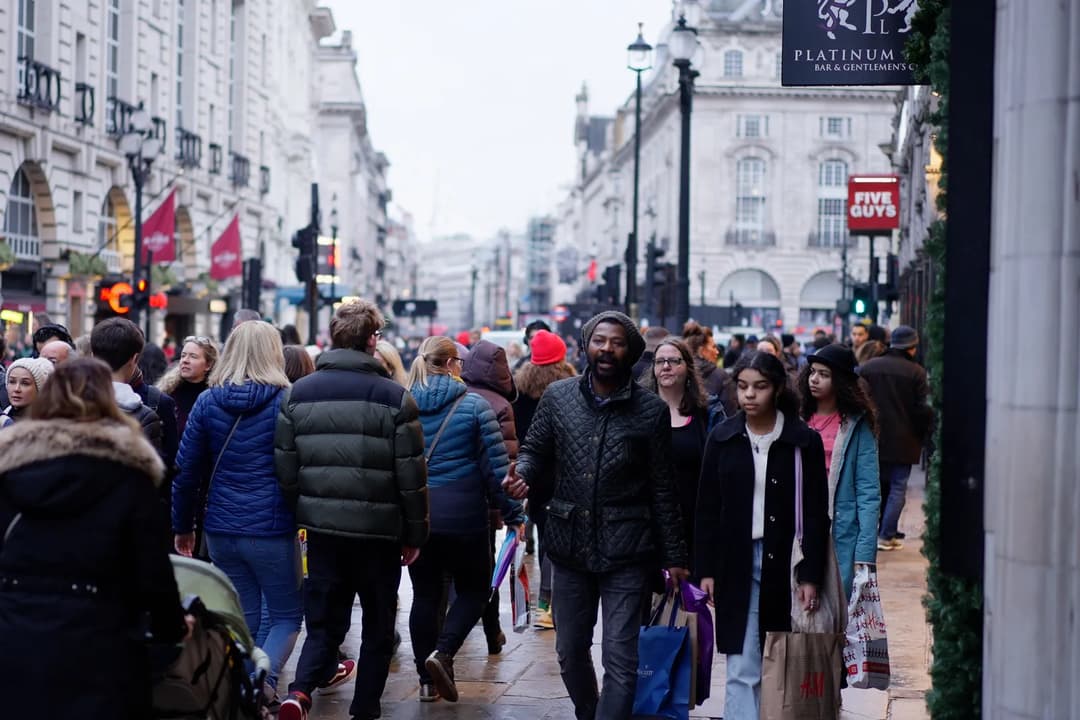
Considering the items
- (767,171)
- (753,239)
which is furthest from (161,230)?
(767,171)

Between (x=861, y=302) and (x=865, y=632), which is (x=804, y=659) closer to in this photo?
(x=865, y=632)

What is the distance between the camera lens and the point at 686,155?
19234 millimetres

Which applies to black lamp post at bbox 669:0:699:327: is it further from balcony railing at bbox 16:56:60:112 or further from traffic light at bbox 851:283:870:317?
balcony railing at bbox 16:56:60:112

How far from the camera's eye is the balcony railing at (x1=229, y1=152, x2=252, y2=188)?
163 ft

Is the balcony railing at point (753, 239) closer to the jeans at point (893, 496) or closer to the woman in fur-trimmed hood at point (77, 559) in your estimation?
the jeans at point (893, 496)

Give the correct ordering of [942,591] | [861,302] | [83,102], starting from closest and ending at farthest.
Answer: [942,591]
[861,302]
[83,102]

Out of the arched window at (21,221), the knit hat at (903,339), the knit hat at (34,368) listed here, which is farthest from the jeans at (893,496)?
the arched window at (21,221)

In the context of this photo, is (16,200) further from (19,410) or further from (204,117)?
(19,410)

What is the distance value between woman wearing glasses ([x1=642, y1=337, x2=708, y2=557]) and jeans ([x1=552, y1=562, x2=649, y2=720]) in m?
1.67

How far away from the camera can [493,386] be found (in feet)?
30.5

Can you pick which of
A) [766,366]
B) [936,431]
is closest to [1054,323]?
[936,431]

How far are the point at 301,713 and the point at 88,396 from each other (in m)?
2.58

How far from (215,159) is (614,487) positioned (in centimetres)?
4194

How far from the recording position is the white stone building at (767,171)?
86.8 m
